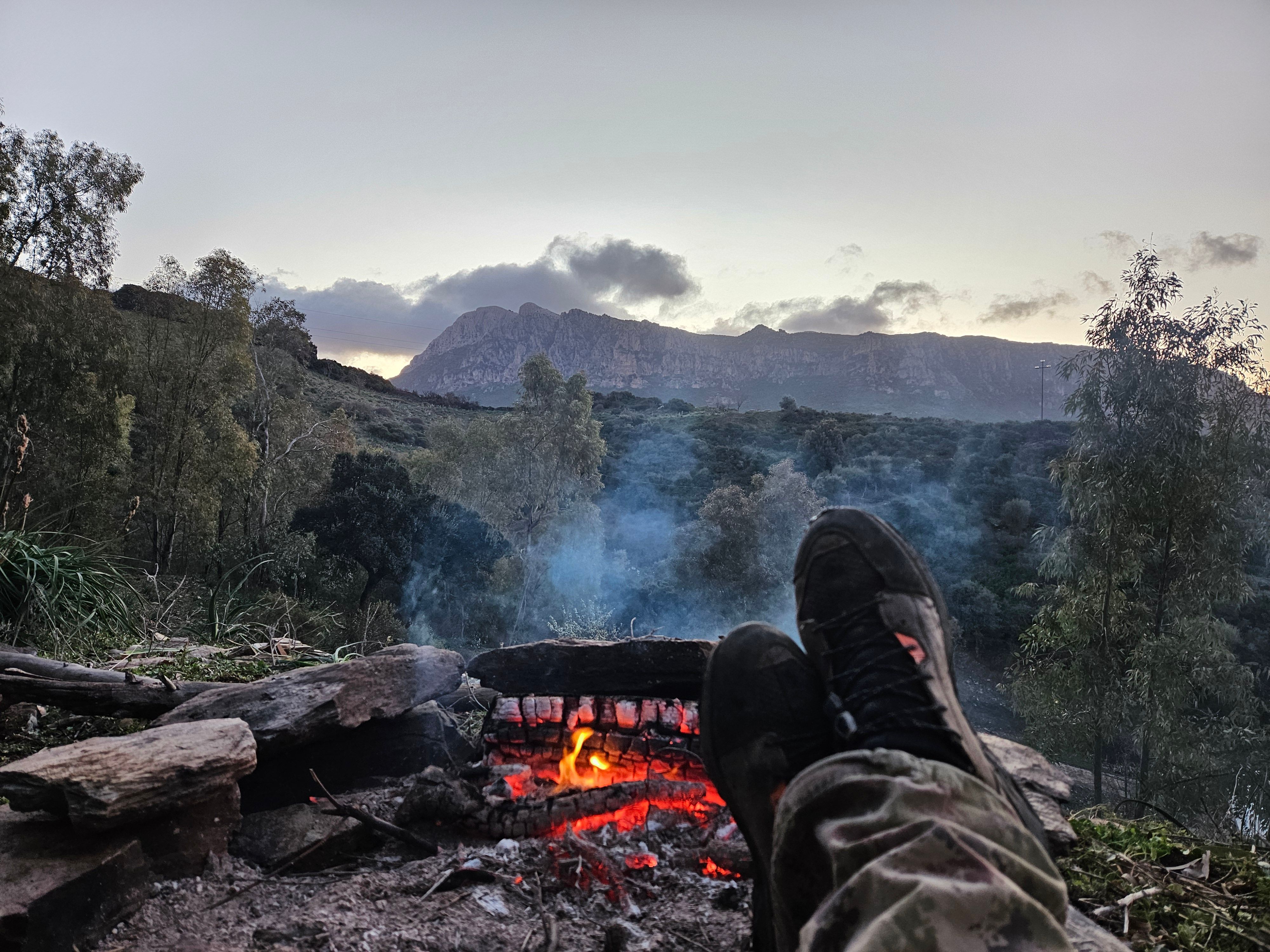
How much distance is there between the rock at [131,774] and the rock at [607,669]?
4.55 ft

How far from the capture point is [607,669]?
3133mm

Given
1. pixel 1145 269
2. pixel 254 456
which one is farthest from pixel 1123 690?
pixel 254 456

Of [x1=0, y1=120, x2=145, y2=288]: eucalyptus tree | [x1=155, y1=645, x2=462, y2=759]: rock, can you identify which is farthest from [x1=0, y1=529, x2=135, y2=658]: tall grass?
[x1=0, y1=120, x2=145, y2=288]: eucalyptus tree

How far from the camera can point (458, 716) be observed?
129 inches

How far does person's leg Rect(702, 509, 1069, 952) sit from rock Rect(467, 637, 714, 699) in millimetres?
1427

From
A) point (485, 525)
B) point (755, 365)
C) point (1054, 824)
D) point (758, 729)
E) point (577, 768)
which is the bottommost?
point (485, 525)

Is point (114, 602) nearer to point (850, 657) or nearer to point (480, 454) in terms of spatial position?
point (850, 657)

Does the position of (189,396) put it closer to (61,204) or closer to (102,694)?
(61,204)

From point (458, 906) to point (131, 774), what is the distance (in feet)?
2.93

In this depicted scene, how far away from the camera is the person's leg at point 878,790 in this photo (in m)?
0.79

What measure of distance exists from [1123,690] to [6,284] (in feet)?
50.0

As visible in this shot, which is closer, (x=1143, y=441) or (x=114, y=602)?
(x=114, y=602)

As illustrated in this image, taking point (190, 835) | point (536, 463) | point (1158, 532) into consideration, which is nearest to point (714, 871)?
point (190, 835)

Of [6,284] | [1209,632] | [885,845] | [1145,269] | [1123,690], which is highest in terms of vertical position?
[1145,269]
